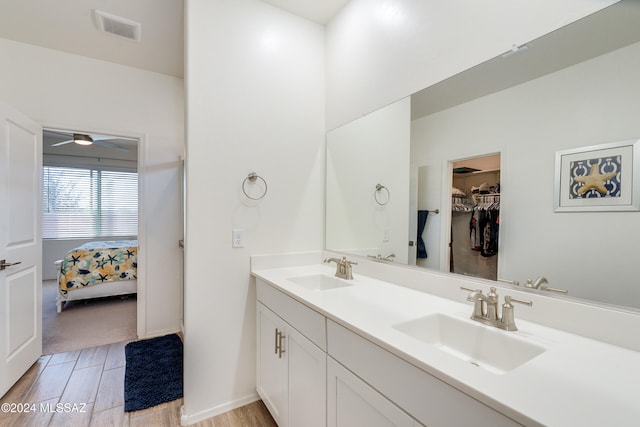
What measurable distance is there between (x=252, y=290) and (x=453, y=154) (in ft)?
4.82

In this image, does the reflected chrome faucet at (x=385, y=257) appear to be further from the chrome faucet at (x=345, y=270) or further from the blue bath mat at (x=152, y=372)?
the blue bath mat at (x=152, y=372)

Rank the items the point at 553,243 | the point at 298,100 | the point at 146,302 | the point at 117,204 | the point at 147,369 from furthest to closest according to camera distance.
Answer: the point at 117,204, the point at 146,302, the point at 147,369, the point at 298,100, the point at 553,243

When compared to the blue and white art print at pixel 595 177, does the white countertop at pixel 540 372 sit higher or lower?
lower

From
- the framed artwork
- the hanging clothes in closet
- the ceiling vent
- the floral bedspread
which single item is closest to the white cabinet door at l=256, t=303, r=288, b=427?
the hanging clothes in closet

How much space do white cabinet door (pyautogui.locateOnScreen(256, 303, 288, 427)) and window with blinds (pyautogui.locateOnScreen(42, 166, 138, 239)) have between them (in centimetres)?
521

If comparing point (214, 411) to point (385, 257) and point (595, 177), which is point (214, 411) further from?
point (595, 177)

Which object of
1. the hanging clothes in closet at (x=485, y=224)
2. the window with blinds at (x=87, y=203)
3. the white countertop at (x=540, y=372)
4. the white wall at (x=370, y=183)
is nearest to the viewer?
the white countertop at (x=540, y=372)

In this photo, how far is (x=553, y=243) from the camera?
1021mm

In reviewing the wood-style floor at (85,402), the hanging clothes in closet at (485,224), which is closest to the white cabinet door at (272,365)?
the wood-style floor at (85,402)

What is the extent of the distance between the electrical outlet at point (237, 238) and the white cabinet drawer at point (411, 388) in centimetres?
101

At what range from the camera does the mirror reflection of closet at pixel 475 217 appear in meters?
1.19

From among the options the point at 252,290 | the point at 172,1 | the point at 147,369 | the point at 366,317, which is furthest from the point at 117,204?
the point at 366,317

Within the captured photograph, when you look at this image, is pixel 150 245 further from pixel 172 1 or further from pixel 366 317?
pixel 366 317

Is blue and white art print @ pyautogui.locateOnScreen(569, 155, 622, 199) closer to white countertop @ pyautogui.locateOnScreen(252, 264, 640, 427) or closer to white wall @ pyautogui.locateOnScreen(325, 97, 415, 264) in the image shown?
white countertop @ pyautogui.locateOnScreen(252, 264, 640, 427)
